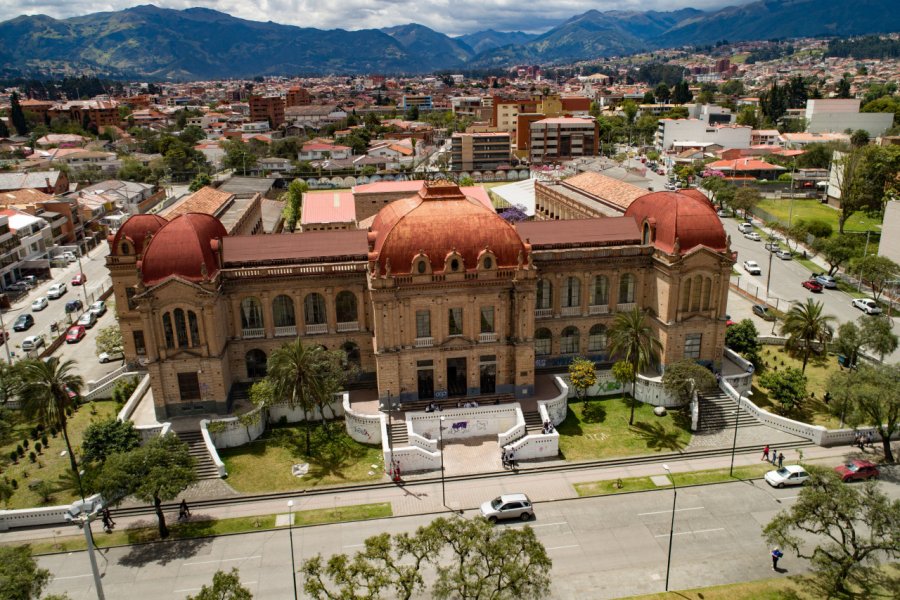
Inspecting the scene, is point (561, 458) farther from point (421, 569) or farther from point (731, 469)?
point (421, 569)

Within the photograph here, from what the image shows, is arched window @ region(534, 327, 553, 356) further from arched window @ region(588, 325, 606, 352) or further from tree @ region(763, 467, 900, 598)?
tree @ region(763, 467, 900, 598)

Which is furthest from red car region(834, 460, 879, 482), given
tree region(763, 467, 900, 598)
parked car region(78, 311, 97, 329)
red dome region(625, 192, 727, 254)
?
parked car region(78, 311, 97, 329)

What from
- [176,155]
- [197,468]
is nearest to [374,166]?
[176,155]

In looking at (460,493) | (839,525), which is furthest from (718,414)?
(460,493)

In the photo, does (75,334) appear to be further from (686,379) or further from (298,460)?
(686,379)

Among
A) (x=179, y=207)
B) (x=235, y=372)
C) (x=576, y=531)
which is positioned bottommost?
(x=576, y=531)

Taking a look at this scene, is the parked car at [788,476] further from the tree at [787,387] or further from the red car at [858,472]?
the tree at [787,387]
